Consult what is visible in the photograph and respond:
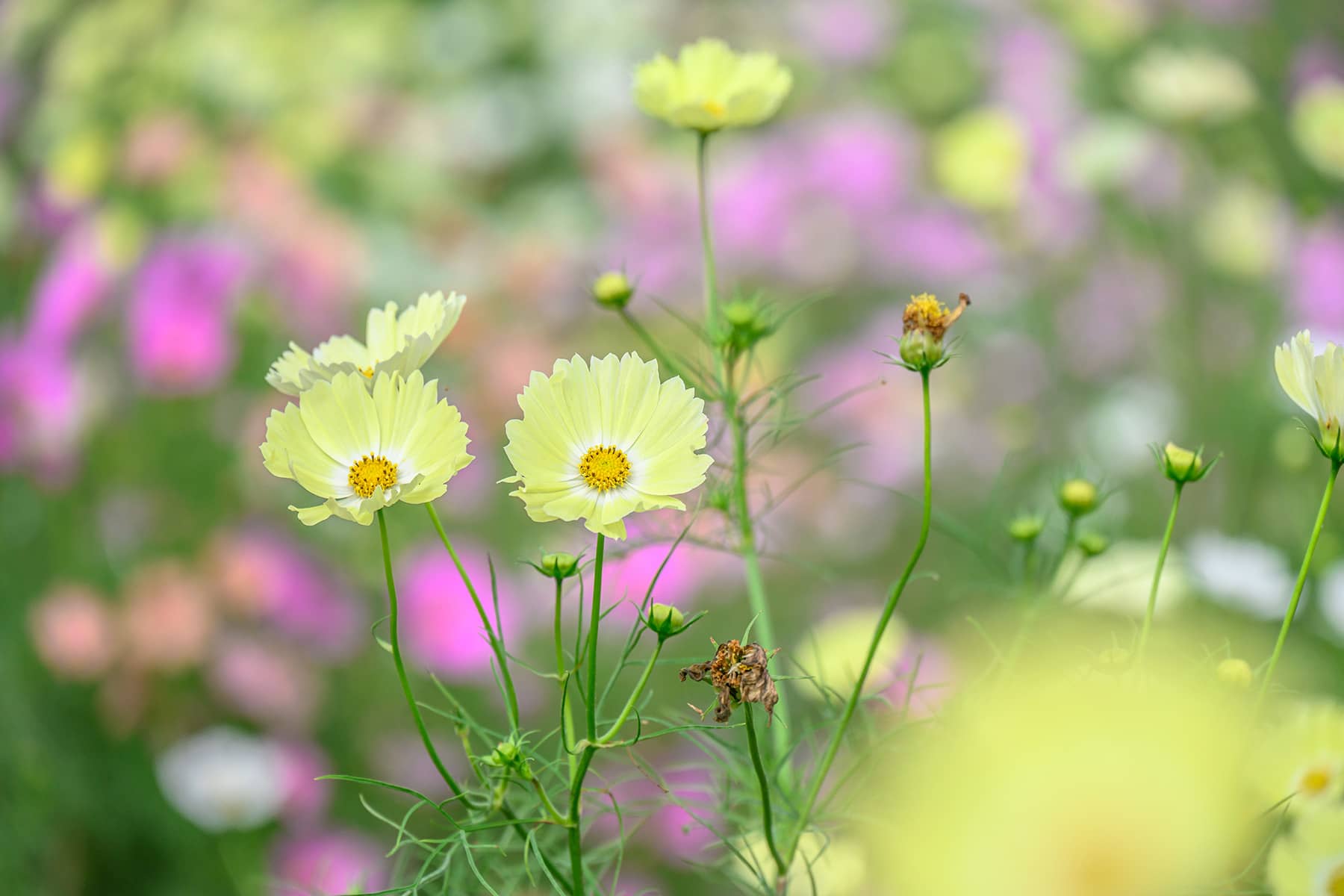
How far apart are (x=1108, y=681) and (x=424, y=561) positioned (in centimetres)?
77

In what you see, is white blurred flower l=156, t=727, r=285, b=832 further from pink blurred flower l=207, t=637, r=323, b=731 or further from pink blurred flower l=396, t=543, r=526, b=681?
pink blurred flower l=396, t=543, r=526, b=681

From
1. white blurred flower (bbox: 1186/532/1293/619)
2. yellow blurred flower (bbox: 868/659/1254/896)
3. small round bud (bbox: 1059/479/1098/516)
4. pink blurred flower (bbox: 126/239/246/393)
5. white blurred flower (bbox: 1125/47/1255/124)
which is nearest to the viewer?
yellow blurred flower (bbox: 868/659/1254/896)

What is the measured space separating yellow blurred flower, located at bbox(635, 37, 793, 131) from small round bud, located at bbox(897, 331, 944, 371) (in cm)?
13

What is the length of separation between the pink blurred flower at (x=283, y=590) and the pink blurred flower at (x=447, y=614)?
52 millimetres

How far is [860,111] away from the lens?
1.29 metres

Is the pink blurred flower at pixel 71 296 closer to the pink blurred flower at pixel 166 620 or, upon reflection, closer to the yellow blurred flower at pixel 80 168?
the yellow blurred flower at pixel 80 168

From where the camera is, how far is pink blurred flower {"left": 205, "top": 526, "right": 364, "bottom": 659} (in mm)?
920

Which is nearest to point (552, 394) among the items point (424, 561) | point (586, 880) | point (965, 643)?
point (586, 880)

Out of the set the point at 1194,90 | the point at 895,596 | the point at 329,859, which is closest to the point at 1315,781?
the point at 895,596

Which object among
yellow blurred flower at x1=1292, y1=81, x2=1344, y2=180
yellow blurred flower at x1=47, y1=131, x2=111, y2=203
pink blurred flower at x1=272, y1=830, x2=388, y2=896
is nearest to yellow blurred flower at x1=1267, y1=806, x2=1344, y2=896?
pink blurred flower at x1=272, y1=830, x2=388, y2=896

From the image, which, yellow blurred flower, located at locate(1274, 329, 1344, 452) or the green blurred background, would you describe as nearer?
yellow blurred flower, located at locate(1274, 329, 1344, 452)

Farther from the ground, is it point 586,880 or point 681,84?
point 681,84

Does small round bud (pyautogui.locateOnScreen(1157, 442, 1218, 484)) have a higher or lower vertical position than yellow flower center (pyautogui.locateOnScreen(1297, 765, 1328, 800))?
higher

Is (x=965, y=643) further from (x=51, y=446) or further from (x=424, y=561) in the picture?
(x=51, y=446)
